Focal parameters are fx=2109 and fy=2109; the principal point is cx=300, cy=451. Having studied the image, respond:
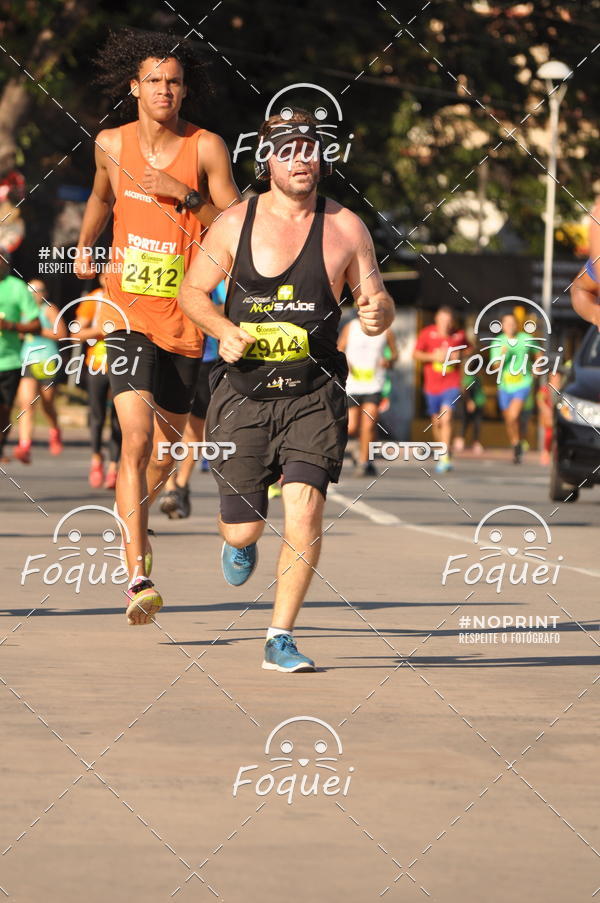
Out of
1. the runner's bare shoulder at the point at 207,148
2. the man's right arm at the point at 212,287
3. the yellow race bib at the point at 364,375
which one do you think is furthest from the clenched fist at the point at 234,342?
the yellow race bib at the point at 364,375

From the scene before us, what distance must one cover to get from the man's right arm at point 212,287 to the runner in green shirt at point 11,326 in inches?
336

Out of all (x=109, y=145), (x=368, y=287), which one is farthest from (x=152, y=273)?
(x=368, y=287)

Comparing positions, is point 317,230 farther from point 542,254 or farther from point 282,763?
point 542,254

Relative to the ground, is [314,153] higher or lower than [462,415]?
lower

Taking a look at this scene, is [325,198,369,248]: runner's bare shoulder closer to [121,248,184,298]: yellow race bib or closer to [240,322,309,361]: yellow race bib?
[240,322,309,361]: yellow race bib

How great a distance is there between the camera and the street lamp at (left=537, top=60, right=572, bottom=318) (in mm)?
29547

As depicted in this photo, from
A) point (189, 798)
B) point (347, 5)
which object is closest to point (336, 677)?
point (189, 798)

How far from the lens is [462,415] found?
34.7 m

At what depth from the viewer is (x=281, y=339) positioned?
703cm

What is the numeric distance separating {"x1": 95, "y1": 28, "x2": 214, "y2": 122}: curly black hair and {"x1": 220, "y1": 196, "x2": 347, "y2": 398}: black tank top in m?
1.49

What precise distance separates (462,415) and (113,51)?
86.4 feet

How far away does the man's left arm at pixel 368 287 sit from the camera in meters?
7.04

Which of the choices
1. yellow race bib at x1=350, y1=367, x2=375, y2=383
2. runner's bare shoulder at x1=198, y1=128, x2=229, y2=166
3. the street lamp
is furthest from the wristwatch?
the street lamp

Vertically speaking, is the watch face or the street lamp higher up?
the street lamp
